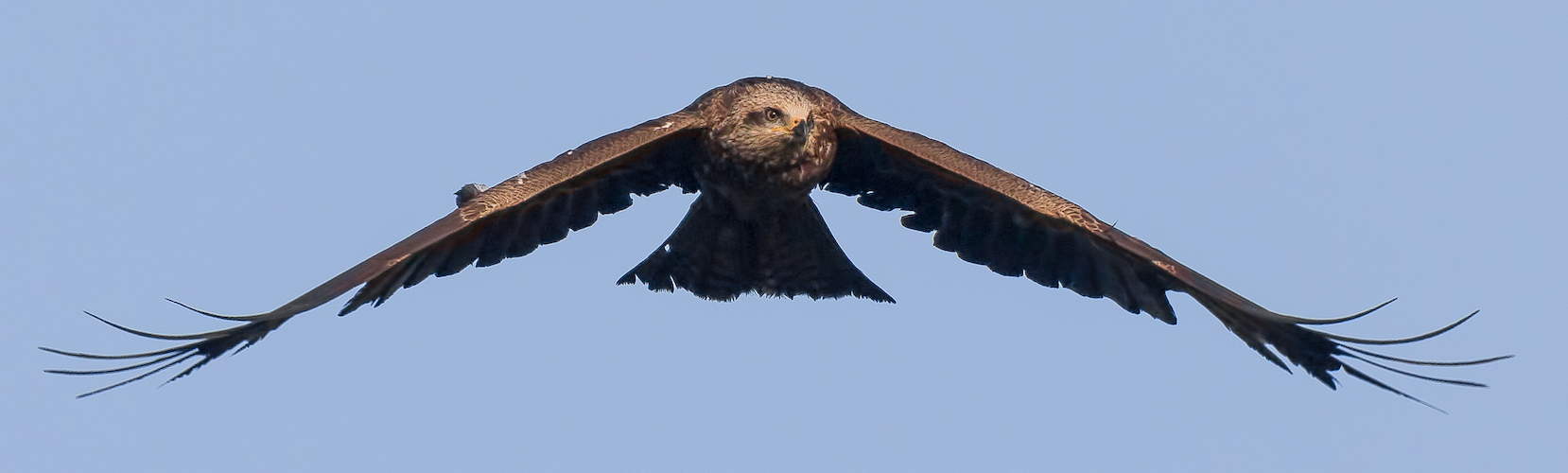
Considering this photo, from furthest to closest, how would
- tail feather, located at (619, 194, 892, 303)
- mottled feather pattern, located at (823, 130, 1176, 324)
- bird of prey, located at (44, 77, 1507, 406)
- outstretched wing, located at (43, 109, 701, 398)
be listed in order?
1. tail feather, located at (619, 194, 892, 303)
2. mottled feather pattern, located at (823, 130, 1176, 324)
3. bird of prey, located at (44, 77, 1507, 406)
4. outstretched wing, located at (43, 109, 701, 398)

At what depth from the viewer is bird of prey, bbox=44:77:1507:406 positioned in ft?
36.3

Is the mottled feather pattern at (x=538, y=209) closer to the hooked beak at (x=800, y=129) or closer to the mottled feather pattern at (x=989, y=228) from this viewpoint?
the hooked beak at (x=800, y=129)

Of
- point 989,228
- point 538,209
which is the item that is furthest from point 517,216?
point 989,228

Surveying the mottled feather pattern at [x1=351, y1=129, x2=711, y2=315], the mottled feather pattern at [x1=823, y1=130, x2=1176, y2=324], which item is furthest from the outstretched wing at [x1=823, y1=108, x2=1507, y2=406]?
the mottled feather pattern at [x1=351, y1=129, x2=711, y2=315]

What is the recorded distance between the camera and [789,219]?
1191 cm

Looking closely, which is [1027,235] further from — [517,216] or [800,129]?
[517,216]

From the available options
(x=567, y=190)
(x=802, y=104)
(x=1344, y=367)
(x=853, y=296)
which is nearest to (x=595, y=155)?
(x=567, y=190)

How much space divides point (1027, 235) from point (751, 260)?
166 centimetres

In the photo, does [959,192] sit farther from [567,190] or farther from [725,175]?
[567,190]

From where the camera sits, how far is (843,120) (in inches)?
459

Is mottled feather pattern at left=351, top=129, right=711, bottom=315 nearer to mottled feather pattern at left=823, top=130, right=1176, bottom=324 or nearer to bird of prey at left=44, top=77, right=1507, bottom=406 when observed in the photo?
bird of prey at left=44, top=77, right=1507, bottom=406

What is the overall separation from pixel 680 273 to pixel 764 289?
51 centimetres

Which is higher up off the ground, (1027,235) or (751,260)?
(1027,235)

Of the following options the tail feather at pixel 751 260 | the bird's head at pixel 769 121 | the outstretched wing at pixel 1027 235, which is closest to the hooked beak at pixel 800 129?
the bird's head at pixel 769 121
